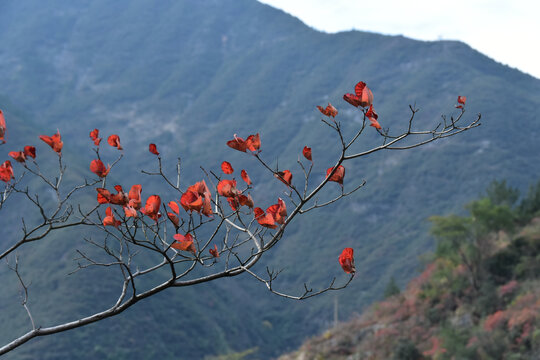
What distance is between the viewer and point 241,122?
88.0m

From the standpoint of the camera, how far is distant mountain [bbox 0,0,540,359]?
40.6m

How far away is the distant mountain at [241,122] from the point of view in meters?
40.6

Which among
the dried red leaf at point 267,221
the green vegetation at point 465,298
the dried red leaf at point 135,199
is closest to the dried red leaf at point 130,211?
the dried red leaf at point 135,199

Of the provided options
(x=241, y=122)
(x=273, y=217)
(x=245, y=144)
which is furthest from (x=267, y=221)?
(x=241, y=122)

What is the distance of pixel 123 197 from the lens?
215 cm

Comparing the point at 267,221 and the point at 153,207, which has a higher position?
the point at 153,207

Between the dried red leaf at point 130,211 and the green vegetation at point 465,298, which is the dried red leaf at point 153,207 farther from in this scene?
the green vegetation at point 465,298

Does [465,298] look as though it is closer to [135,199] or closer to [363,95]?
[363,95]

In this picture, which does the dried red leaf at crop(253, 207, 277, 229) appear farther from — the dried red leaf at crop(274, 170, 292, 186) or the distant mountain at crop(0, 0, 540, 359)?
the distant mountain at crop(0, 0, 540, 359)

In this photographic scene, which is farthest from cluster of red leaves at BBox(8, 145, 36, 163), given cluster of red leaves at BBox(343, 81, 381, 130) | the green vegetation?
the green vegetation

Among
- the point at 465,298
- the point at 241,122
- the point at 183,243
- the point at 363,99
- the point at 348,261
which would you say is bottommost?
the point at 348,261

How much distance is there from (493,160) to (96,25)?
90.0 m

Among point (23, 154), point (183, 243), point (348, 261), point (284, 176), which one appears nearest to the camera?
point (183, 243)

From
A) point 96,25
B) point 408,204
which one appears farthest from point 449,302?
point 96,25
